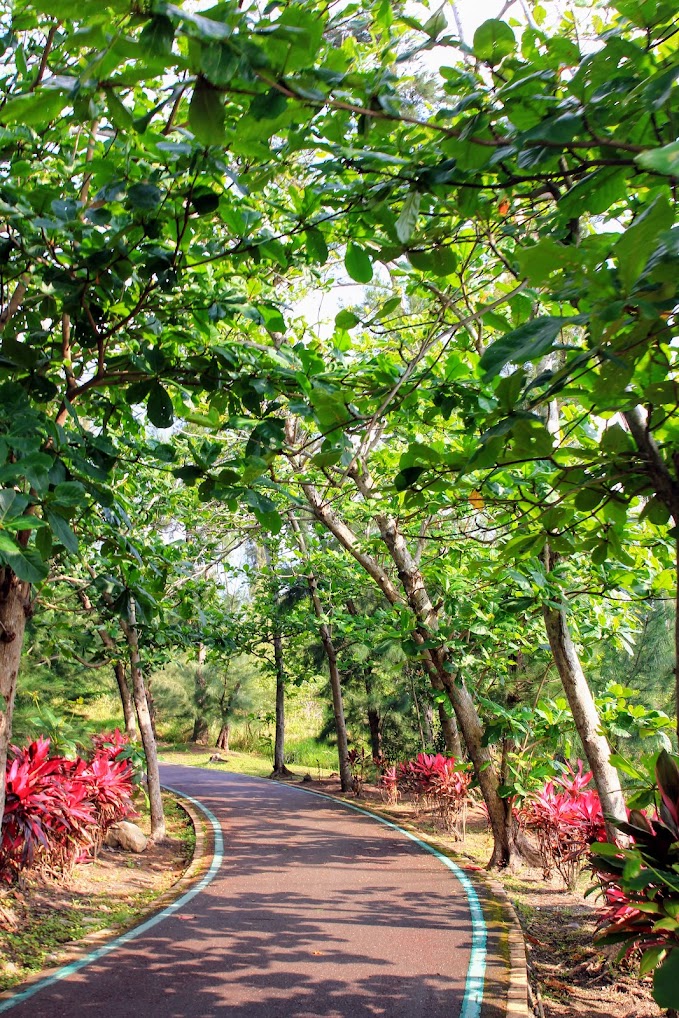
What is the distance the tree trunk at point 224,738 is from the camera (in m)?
30.2

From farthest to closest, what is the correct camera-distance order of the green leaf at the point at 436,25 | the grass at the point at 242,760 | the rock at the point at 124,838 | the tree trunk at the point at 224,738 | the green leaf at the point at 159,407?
1. the tree trunk at the point at 224,738
2. the grass at the point at 242,760
3. the rock at the point at 124,838
4. the green leaf at the point at 159,407
5. the green leaf at the point at 436,25

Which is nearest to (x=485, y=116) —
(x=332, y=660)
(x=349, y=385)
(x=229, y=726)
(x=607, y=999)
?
(x=349, y=385)

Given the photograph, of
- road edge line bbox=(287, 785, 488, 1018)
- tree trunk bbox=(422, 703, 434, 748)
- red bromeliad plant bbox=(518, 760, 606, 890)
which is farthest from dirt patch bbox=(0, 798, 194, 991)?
tree trunk bbox=(422, 703, 434, 748)

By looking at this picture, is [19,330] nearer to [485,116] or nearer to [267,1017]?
[485,116]

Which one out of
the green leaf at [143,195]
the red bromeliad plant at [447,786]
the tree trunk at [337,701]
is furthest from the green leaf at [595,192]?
the tree trunk at [337,701]

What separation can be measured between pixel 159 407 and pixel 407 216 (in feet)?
5.32

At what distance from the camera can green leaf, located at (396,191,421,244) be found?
1.79m

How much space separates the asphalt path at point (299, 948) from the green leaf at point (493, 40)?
505 cm

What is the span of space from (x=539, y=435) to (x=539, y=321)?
432mm

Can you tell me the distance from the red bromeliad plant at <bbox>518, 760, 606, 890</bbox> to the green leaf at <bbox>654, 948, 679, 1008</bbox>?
6.16 meters

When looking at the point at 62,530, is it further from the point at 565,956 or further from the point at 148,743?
the point at 148,743

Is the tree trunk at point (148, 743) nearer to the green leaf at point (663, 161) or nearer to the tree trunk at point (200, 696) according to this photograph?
the green leaf at point (663, 161)

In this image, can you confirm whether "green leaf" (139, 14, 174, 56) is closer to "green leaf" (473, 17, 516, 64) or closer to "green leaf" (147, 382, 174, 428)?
"green leaf" (473, 17, 516, 64)

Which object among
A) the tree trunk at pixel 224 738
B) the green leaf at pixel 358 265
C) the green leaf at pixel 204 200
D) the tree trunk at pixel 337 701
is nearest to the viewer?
the green leaf at pixel 358 265
